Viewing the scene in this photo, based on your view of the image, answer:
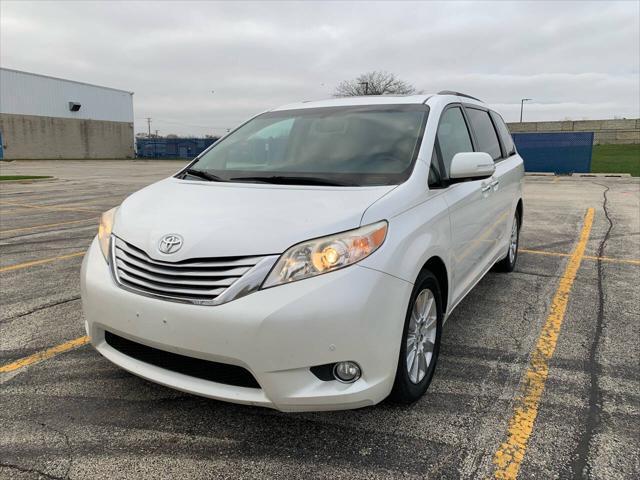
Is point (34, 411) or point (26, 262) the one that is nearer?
point (34, 411)

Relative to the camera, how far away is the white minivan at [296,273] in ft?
7.11

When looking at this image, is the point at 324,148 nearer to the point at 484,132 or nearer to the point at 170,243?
the point at 170,243

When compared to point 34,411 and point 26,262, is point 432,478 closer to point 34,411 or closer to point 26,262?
point 34,411

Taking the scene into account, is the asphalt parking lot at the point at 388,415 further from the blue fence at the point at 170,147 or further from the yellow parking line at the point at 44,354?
the blue fence at the point at 170,147

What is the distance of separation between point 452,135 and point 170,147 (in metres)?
56.0

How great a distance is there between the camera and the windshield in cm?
302

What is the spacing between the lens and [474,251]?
3732 millimetres

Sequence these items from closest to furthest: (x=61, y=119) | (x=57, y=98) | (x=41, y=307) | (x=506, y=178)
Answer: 1. (x=41, y=307)
2. (x=506, y=178)
3. (x=57, y=98)
4. (x=61, y=119)

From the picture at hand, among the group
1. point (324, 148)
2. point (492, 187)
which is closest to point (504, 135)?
point (492, 187)

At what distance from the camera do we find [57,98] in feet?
160

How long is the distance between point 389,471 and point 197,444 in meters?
0.94

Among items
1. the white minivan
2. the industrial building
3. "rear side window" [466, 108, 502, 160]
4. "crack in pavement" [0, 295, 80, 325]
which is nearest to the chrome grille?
the white minivan

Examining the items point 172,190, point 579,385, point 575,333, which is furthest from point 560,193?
point 172,190

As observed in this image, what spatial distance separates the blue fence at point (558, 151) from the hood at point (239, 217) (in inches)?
925
